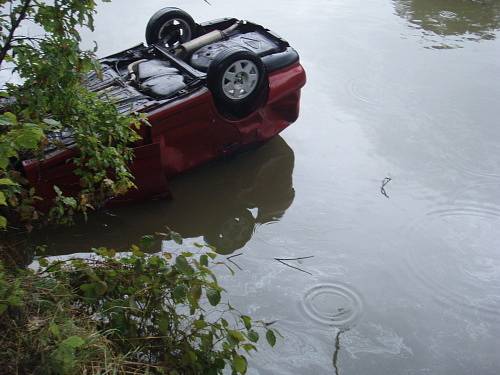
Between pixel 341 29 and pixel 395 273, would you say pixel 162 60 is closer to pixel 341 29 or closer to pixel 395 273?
pixel 395 273

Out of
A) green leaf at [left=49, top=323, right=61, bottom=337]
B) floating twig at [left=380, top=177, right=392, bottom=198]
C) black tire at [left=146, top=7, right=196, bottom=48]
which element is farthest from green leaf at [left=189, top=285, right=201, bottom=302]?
black tire at [left=146, top=7, right=196, bottom=48]

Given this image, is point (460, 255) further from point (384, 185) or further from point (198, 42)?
point (198, 42)

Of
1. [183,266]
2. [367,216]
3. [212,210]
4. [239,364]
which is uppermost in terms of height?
[183,266]

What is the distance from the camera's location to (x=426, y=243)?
5.23 metres

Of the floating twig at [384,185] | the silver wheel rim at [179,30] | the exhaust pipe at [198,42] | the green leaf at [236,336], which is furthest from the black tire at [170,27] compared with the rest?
the green leaf at [236,336]

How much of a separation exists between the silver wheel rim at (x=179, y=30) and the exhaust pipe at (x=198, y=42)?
1.16 ft

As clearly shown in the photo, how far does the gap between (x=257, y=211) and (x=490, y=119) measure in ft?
9.74

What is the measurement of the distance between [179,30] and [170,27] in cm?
10

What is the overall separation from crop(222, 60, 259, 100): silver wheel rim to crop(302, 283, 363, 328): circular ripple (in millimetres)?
1846

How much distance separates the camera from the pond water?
4375 mm

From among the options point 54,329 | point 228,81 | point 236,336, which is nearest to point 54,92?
point 54,329

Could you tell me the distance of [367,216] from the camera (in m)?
5.53

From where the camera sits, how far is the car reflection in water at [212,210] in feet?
17.2

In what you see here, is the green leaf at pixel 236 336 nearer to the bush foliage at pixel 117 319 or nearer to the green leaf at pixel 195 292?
the bush foliage at pixel 117 319
